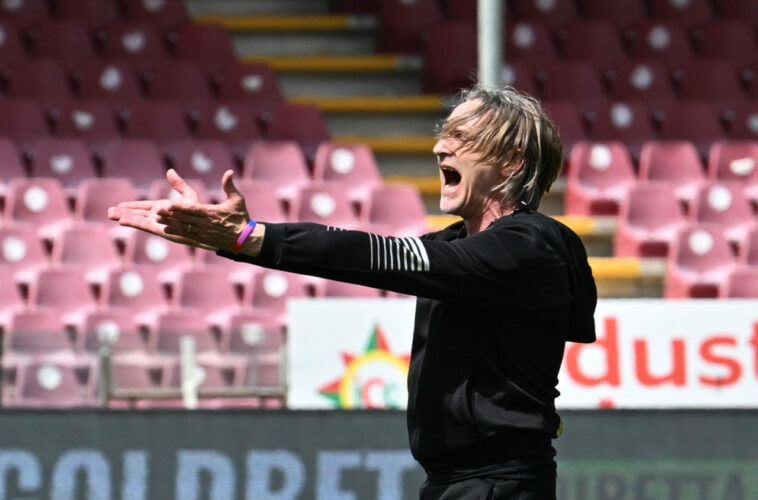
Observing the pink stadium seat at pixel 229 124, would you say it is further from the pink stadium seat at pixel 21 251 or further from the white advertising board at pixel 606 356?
the white advertising board at pixel 606 356

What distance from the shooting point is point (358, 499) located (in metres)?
4.65

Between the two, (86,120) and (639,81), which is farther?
(639,81)

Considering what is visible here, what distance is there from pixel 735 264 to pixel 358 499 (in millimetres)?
4359

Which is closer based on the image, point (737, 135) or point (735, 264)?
point (735, 264)

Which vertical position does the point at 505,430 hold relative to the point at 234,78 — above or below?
below

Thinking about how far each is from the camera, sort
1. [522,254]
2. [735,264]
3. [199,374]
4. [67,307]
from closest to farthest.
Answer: [522,254] → [199,374] → [67,307] → [735,264]

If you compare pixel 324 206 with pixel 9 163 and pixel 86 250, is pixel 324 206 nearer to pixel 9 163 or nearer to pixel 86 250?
pixel 86 250

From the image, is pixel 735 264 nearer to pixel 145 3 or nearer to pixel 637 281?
pixel 637 281

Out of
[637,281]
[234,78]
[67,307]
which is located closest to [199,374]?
[67,307]

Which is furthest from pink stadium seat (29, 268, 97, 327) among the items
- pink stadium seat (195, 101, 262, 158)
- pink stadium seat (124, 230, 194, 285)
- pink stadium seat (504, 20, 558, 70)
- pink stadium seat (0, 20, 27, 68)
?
pink stadium seat (504, 20, 558, 70)

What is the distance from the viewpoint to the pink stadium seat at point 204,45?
33.1 ft

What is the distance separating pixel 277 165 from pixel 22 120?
181 cm

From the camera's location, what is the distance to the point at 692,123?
971 centimetres

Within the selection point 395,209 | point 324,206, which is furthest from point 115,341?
point 395,209
